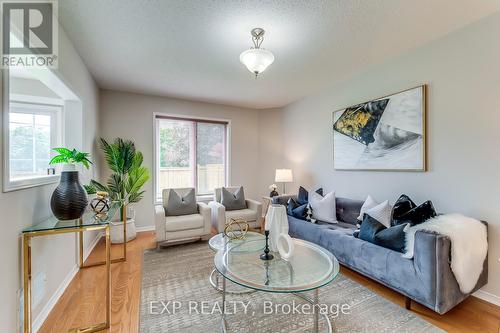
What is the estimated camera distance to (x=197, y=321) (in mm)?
1726

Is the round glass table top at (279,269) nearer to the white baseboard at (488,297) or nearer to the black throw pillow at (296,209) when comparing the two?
the black throw pillow at (296,209)

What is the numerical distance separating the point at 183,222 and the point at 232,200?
1002 millimetres

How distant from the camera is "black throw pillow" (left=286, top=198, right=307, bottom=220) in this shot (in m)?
3.15

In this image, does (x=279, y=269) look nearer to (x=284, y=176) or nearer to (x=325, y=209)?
(x=325, y=209)

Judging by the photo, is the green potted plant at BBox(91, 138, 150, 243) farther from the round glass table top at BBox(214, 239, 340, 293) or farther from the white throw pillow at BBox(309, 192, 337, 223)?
the white throw pillow at BBox(309, 192, 337, 223)

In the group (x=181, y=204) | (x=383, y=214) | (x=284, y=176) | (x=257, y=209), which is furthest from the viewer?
(x=284, y=176)

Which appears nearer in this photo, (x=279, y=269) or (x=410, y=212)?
(x=279, y=269)

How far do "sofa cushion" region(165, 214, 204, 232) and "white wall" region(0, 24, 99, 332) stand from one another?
106 cm

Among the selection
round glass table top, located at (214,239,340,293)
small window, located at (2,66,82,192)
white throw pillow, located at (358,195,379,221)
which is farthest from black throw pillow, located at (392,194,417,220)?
small window, located at (2,66,82,192)

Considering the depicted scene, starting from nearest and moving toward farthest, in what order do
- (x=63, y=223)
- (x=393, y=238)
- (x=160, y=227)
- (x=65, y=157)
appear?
1. (x=63, y=223)
2. (x=65, y=157)
3. (x=393, y=238)
4. (x=160, y=227)

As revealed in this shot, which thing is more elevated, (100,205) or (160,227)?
(100,205)

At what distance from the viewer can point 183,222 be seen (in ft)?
10.5

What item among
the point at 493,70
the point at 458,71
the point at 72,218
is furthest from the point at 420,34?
the point at 72,218

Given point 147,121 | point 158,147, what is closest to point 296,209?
point 158,147
